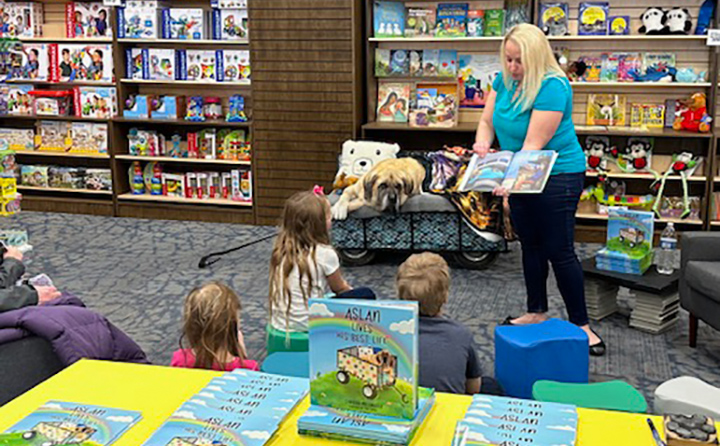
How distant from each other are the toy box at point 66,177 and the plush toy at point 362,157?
101 inches

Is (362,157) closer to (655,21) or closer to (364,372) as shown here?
(655,21)

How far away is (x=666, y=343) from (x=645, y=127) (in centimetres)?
223

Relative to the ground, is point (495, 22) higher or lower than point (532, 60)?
higher

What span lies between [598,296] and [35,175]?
4937 millimetres

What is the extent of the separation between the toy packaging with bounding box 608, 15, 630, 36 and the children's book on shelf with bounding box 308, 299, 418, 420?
4.57 m

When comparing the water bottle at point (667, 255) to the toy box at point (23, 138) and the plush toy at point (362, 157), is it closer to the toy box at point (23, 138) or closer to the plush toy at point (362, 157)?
the plush toy at point (362, 157)

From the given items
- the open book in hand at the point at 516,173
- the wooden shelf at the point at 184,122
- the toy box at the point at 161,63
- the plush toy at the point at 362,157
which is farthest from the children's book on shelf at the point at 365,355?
the toy box at the point at 161,63

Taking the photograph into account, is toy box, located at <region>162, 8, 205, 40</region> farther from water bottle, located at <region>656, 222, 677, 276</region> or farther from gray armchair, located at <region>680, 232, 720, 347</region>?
gray armchair, located at <region>680, 232, 720, 347</region>

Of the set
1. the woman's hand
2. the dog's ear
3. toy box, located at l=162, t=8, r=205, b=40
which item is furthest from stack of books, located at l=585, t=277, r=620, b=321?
toy box, located at l=162, t=8, r=205, b=40

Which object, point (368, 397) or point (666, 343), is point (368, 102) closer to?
point (666, 343)

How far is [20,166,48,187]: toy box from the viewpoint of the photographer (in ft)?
22.7

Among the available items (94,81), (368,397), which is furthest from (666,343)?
(94,81)

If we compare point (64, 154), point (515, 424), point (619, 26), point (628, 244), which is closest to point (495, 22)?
point (619, 26)

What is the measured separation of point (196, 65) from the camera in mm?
6383
